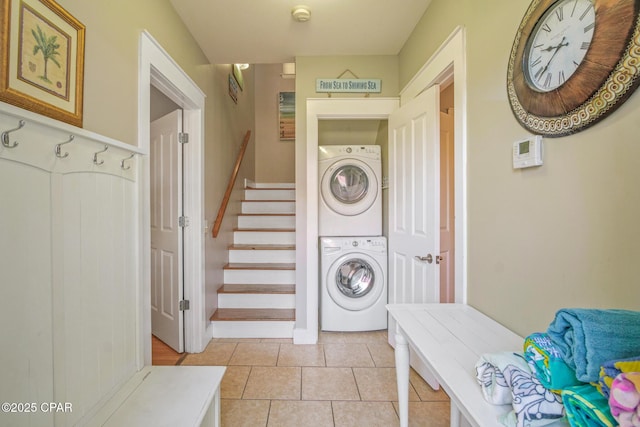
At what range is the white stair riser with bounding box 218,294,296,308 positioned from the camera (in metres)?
2.69

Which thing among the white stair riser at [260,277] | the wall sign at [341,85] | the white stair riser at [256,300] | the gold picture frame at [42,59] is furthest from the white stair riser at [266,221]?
the gold picture frame at [42,59]

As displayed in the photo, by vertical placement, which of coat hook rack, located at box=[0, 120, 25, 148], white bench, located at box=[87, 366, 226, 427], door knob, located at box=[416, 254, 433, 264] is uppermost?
coat hook rack, located at box=[0, 120, 25, 148]

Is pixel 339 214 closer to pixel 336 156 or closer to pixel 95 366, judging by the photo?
pixel 336 156

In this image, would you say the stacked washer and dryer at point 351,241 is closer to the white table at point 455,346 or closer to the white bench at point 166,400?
the white table at point 455,346

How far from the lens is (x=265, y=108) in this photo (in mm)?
4965

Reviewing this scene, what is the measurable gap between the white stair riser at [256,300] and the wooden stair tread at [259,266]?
0.30 metres

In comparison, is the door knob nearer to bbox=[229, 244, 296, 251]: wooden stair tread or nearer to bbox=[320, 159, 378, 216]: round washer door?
bbox=[320, 159, 378, 216]: round washer door

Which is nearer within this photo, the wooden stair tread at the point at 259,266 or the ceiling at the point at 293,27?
the ceiling at the point at 293,27

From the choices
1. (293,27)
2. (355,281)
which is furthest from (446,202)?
(293,27)

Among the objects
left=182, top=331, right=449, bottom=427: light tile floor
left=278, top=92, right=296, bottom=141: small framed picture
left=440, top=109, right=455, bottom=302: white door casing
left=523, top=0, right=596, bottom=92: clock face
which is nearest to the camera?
left=523, top=0, right=596, bottom=92: clock face

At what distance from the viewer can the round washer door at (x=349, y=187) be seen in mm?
2777

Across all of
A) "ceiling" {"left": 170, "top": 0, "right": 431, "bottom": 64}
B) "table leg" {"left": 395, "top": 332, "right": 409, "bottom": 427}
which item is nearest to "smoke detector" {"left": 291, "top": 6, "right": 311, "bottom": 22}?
"ceiling" {"left": 170, "top": 0, "right": 431, "bottom": 64}

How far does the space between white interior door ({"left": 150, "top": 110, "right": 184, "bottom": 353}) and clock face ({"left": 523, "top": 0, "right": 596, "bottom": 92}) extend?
2.31m

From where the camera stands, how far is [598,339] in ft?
1.79
